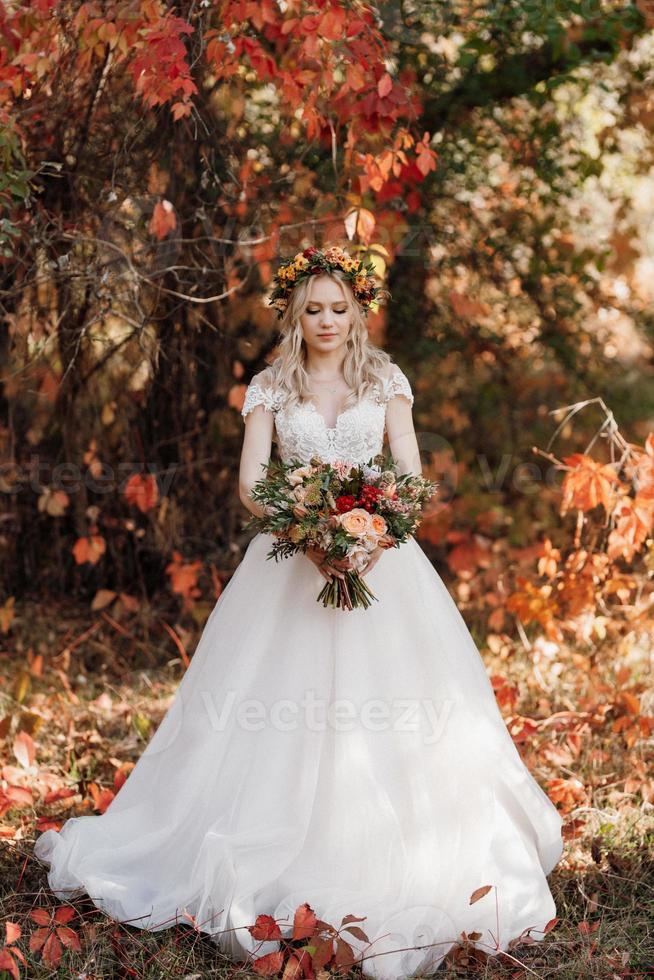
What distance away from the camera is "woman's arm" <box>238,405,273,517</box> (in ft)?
11.3

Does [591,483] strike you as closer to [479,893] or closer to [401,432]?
[401,432]

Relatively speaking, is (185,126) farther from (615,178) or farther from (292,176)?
(615,178)

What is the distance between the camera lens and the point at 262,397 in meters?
3.53

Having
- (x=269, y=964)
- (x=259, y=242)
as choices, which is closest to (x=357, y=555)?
(x=269, y=964)

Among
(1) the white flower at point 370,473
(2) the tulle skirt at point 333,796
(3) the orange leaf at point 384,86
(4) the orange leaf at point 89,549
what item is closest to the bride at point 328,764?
(2) the tulle skirt at point 333,796

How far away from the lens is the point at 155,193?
4809 mm

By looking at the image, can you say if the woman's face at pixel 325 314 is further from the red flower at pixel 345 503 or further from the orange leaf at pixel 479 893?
the orange leaf at pixel 479 893

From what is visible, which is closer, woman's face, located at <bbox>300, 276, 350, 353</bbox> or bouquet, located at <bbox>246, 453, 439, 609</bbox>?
bouquet, located at <bbox>246, 453, 439, 609</bbox>

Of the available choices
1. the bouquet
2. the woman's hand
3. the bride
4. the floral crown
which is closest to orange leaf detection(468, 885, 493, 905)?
the bride

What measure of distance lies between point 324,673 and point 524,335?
5100 mm

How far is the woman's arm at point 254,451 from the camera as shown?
3.43 meters

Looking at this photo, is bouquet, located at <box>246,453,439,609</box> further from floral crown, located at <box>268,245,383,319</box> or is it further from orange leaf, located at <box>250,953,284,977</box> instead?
orange leaf, located at <box>250,953,284,977</box>

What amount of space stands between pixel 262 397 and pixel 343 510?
29.7 inches

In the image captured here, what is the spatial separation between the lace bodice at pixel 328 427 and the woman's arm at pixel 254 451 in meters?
0.03
